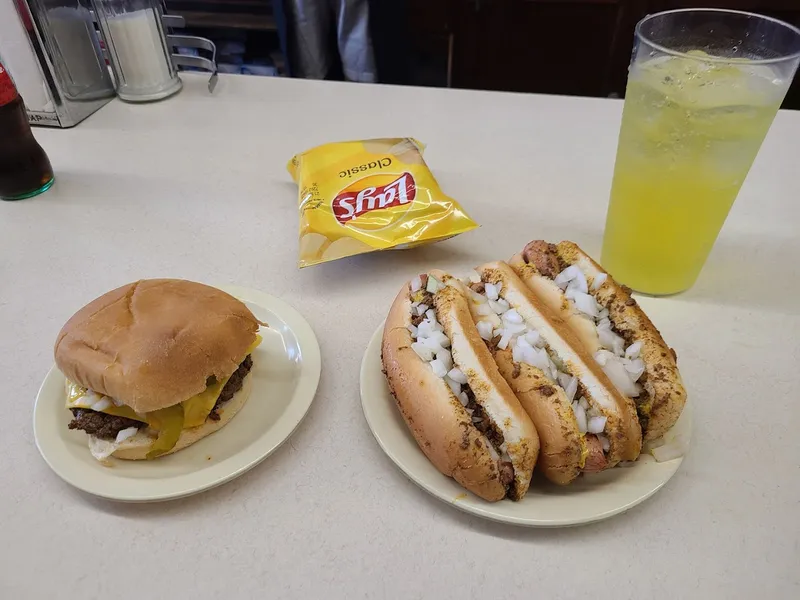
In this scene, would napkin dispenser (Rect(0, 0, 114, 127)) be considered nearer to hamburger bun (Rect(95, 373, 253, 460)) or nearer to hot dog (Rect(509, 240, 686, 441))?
hamburger bun (Rect(95, 373, 253, 460))

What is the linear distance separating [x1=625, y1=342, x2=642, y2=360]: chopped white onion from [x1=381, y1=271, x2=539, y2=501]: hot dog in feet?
0.61

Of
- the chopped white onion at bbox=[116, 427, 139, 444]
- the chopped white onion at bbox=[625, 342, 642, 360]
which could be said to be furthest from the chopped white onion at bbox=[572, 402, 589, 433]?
the chopped white onion at bbox=[116, 427, 139, 444]

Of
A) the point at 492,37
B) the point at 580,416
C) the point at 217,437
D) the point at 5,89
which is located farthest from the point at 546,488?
the point at 492,37

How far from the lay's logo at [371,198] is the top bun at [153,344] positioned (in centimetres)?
37

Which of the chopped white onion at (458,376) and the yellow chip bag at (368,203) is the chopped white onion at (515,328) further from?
the yellow chip bag at (368,203)

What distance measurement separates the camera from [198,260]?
3.95 feet

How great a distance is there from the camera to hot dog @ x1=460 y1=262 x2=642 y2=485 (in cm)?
71

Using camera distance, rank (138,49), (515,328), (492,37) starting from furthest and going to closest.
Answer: (492,37)
(138,49)
(515,328)

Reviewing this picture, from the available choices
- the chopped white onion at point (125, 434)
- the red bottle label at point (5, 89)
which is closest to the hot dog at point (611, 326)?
the chopped white onion at point (125, 434)

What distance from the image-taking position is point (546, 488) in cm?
76

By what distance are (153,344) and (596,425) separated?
1.93ft

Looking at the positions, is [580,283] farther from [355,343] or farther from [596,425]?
[355,343]

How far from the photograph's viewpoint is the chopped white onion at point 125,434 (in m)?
0.80

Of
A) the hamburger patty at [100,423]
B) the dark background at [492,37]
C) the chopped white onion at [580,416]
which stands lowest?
the dark background at [492,37]
